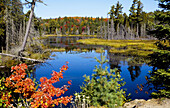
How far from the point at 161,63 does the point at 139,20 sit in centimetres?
7091

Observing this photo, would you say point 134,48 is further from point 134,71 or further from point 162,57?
point 162,57

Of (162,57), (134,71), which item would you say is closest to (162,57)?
(162,57)

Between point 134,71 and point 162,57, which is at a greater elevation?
point 162,57

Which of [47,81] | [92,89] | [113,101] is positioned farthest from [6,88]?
[113,101]

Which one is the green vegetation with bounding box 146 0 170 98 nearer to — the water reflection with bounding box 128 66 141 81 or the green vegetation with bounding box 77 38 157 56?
the water reflection with bounding box 128 66 141 81

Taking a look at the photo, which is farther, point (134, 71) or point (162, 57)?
point (134, 71)

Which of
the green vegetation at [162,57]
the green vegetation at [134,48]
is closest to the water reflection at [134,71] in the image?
the green vegetation at [134,48]

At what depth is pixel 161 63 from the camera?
10547mm

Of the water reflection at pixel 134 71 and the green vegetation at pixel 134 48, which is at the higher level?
the green vegetation at pixel 134 48

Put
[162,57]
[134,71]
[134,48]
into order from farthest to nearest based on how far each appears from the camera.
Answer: [134,48]
[134,71]
[162,57]

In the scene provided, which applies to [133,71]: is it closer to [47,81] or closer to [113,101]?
[113,101]

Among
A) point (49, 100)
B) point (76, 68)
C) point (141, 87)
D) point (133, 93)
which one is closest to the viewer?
point (49, 100)

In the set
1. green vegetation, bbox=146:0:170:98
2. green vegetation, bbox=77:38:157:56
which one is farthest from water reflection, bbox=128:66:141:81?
green vegetation, bbox=146:0:170:98

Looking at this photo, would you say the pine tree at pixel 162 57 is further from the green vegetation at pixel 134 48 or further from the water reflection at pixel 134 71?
the green vegetation at pixel 134 48
